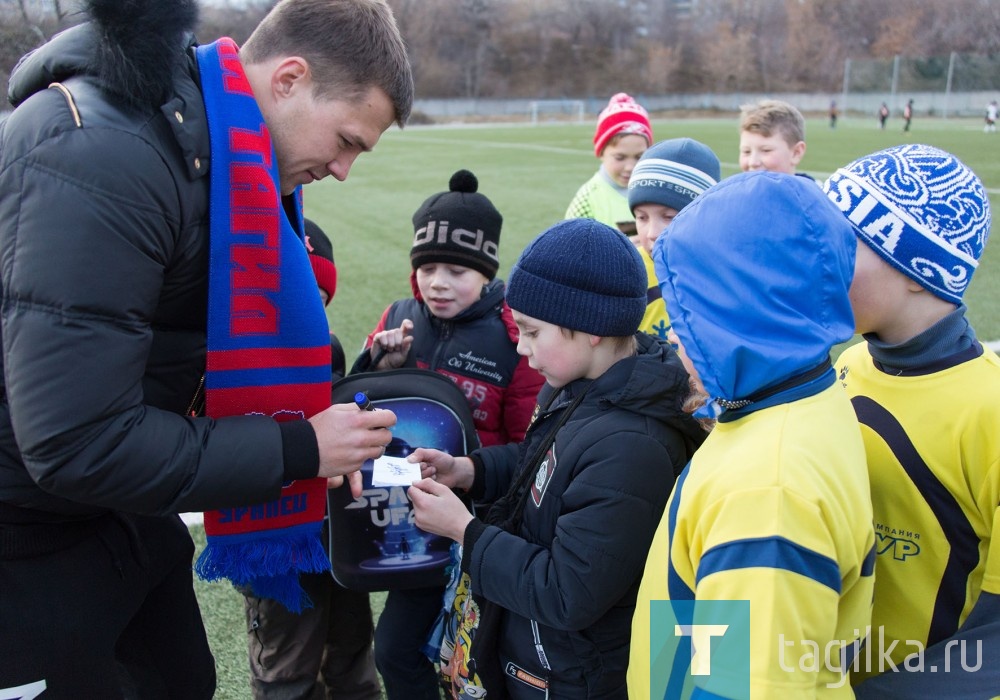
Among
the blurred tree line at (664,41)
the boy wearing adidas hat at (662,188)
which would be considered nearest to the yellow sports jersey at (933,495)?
the boy wearing adidas hat at (662,188)

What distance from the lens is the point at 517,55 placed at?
81438mm

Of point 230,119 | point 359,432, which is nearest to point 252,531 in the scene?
point 359,432

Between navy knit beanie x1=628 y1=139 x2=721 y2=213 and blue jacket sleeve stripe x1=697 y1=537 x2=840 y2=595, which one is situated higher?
navy knit beanie x1=628 y1=139 x2=721 y2=213

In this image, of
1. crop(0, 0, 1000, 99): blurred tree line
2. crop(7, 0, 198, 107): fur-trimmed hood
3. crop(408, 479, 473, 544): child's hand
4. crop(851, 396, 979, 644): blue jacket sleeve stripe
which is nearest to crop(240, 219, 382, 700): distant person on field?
crop(408, 479, 473, 544): child's hand

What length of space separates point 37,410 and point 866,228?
1.60m

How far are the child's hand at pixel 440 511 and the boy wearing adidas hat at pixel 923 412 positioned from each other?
919 millimetres

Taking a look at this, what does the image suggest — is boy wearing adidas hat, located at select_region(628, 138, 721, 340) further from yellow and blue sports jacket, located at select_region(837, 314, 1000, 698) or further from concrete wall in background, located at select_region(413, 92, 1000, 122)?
concrete wall in background, located at select_region(413, 92, 1000, 122)

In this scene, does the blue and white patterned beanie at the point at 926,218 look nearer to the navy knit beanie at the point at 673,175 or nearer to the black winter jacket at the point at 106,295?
the black winter jacket at the point at 106,295

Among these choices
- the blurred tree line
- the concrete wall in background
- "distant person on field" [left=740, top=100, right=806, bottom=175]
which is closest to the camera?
"distant person on field" [left=740, top=100, right=806, bottom=175]

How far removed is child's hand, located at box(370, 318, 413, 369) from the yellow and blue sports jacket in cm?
146

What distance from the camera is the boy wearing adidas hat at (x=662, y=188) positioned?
3.15m

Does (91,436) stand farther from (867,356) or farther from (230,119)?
(867,356)

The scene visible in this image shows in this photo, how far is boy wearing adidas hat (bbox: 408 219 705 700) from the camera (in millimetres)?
1729

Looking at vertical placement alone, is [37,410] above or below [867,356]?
above
